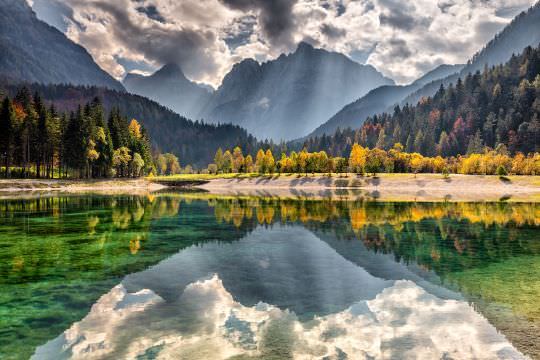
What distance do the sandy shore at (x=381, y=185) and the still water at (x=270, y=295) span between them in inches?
2940

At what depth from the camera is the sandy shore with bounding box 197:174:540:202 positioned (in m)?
109

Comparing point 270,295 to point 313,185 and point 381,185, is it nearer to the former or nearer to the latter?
point 381,185

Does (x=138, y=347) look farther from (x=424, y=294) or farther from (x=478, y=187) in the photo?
Answer: (x=478, y=187)

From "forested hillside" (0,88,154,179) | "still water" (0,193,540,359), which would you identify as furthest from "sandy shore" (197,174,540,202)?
"still water" (0,193,540,359)

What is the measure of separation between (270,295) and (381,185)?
4708 inches

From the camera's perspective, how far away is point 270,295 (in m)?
17.1

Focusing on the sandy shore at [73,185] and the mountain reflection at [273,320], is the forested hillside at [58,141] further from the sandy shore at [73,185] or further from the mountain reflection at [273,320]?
the mountain reflection at [273,320]

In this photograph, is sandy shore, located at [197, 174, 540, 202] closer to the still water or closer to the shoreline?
the shoreline

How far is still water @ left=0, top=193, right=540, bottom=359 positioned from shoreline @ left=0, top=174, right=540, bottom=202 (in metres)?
66.2

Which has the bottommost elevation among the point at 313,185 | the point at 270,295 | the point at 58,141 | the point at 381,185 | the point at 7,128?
the point at 270,295

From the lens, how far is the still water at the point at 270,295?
11.9 meters

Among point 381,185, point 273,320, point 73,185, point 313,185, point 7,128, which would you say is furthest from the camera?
point 313,185

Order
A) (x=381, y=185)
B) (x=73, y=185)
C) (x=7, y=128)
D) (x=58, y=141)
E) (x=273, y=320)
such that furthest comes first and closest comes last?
(x=381, y=185) < (x=58, y=141) < (x=73, y=185) < (x=7, y=128) < (x=273, y=320)

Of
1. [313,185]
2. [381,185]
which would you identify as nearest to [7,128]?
[313,185]
